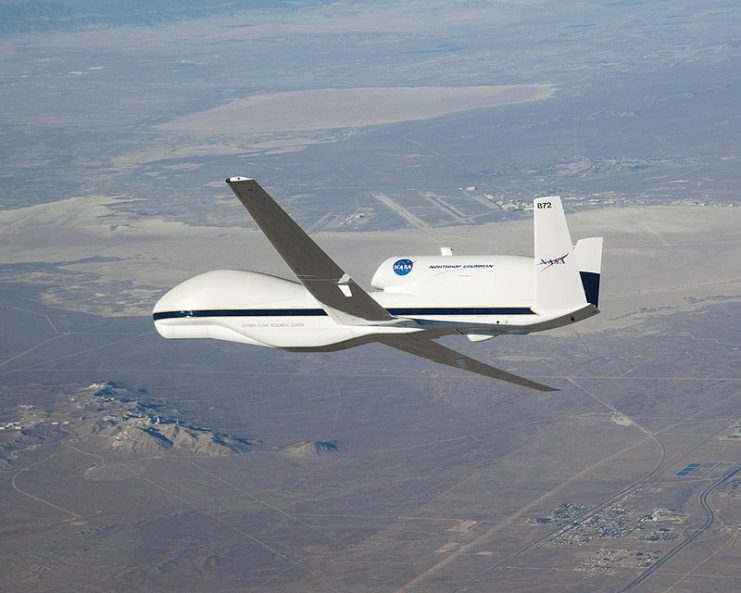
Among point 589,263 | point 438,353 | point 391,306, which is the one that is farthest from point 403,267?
point 589,263

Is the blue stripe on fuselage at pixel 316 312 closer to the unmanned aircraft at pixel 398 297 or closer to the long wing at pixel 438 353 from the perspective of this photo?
the unmanned aircraft at pixel 398 297

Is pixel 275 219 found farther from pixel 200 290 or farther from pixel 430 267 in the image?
pixel 200 290

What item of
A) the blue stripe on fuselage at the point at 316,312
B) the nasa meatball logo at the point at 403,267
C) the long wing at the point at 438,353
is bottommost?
the long wing at the point at 438,353

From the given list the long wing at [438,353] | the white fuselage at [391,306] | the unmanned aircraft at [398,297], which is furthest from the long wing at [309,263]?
the long wing at [438,353]

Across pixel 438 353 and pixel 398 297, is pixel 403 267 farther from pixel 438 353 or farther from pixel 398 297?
pixel 438 353

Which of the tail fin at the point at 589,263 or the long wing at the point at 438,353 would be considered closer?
the tail fin at the point at 589,263

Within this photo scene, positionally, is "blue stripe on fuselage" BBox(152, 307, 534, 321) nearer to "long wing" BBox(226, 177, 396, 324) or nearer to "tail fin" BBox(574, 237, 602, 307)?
"long wing" BBox(226, 177, 396, 324)
